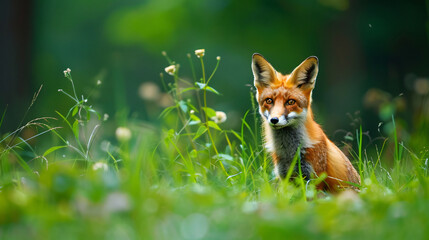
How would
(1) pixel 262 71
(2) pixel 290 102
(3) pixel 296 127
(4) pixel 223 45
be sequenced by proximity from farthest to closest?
(4) pixel 223 45 < (1) pixel 262 71 < (3) pixel 296 127 < (2) pixel 290 102

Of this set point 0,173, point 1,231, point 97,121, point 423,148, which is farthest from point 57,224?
point 423,148

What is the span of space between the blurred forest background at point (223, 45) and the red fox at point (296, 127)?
4773 mm

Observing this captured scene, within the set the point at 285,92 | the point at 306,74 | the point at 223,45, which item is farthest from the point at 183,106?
the point at 223,45

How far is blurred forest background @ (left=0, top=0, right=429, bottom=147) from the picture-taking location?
35.4ft

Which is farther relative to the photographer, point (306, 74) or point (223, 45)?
point (223, 45)

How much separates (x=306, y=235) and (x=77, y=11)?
55.4 ft

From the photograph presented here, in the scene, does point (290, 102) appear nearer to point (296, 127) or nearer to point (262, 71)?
point (296, 127)

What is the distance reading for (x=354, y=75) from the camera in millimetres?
11820

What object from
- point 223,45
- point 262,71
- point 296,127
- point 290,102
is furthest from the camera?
point 223,45

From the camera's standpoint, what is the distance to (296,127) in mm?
4090

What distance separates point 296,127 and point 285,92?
1.03ft

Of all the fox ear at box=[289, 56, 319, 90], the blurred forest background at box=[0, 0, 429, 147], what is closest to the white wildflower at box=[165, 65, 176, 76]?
the fox ear at box=[289, 56, 319, 90]

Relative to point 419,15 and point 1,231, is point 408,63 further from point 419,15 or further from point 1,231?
point 1,231

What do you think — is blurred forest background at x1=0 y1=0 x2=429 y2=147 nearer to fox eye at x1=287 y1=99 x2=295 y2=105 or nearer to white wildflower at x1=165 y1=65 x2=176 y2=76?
white wildflower at x1=165 y1=65 x2=176 y2=76
